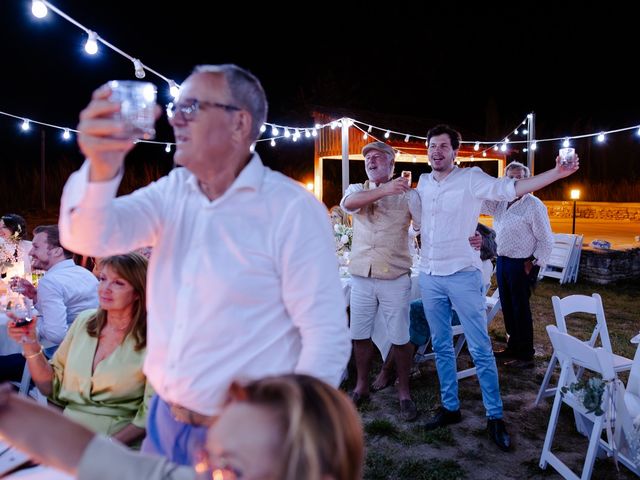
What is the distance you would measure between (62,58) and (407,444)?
20.4 m

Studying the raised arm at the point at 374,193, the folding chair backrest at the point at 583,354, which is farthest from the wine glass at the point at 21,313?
the folding chair backrest at the point at 583,354

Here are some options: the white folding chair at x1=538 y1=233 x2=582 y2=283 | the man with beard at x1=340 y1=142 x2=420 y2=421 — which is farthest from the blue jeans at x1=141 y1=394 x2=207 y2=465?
the white folding chair at x1=538 y1=233 x2=582 y2=283

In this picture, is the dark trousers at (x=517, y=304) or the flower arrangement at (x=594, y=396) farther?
the dark trousers at (x=517, y=304)

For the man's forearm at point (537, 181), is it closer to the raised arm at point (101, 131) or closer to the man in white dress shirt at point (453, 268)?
the man in white dress shirt at point (453, 268)

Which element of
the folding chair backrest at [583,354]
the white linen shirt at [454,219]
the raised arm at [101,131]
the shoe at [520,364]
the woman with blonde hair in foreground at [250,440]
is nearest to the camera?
the woman with blonde hair in foreground at [250,440]

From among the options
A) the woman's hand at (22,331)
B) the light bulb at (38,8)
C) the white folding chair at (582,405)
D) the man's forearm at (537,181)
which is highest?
the light bulb at (38,8)

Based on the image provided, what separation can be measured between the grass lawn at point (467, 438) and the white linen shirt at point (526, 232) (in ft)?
3.52

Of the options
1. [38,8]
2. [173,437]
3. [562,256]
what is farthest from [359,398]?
[562,256]

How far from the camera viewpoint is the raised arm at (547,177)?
2.79m

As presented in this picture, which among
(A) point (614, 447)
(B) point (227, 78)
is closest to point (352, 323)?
(A) point (614, 447)

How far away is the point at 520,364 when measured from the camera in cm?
492

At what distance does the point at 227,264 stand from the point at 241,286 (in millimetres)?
66

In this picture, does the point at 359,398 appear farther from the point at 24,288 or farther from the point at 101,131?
the point at 101,131

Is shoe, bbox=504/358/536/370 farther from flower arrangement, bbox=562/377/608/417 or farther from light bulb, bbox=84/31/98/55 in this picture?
light bulb, bbox=84/31/98/55
